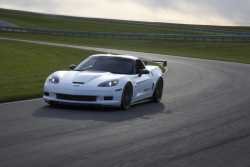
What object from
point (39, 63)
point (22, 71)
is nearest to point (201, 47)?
point (39, 63)

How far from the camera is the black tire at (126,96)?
15031 mm

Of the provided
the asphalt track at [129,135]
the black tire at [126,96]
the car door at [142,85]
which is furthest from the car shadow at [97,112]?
the car door at [142,85]

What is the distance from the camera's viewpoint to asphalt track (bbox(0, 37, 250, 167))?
349 inches

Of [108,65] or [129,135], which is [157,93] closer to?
[108,65]

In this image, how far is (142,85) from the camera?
16453mm

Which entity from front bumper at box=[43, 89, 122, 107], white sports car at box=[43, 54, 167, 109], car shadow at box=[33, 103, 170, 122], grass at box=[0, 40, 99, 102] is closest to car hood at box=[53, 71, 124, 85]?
white sports car at box=[43, 54, 167, 109]

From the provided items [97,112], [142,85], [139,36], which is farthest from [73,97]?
[139,36]

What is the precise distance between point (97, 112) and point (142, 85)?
2.47 meters

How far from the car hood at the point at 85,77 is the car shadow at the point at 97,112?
0.57 metres

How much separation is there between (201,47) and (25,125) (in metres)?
59.0

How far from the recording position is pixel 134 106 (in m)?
16.1

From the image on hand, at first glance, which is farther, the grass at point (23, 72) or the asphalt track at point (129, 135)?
the grass at point (23, 72)

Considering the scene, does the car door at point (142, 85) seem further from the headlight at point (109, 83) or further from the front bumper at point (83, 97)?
the front bumper at point (83, 97)

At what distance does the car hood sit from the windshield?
18.0 inches
